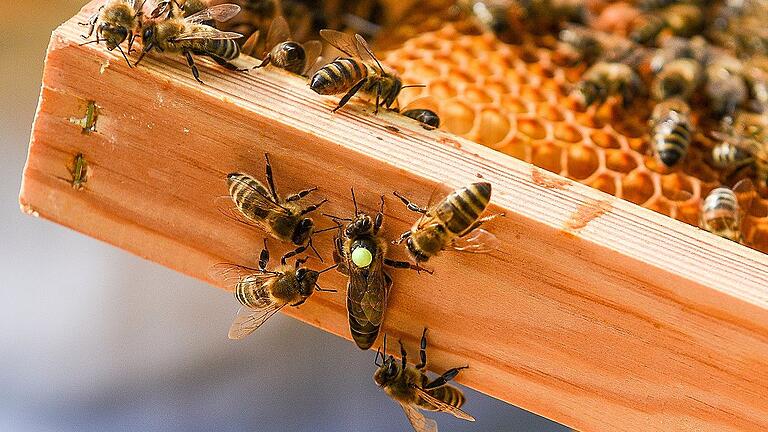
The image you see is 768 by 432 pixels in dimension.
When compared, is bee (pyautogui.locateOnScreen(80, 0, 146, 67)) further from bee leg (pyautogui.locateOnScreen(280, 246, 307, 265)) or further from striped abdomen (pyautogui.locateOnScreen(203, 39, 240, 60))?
bee leg (pyautogui.locateOnScreen(280, 246, 307, 265))

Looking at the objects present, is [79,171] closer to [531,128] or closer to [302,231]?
[302,231]

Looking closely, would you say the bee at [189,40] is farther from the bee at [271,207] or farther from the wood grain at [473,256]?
the bee at [271,207]

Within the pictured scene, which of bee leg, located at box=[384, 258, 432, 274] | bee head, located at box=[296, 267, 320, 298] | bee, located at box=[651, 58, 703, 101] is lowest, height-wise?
bee, located at box=[651, 58, 703, 101]

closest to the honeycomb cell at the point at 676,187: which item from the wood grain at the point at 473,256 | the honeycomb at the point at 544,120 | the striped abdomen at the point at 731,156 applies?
the honeycomb at the point at 544,120

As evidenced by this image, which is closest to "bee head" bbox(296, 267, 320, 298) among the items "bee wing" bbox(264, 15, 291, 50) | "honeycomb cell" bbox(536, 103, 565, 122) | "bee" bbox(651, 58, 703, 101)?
"bee wing" bbox(264, 15, 291, 50)

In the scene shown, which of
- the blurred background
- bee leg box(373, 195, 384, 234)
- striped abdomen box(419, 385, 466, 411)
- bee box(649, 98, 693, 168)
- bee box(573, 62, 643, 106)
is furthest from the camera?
the blurred background

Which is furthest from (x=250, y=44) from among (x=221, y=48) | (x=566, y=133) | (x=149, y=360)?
(x=149, y=360)
